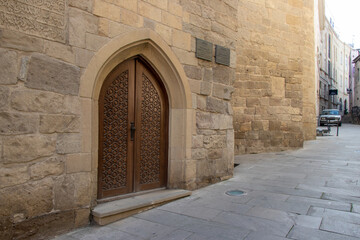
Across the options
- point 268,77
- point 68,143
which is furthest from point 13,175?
point 268,77

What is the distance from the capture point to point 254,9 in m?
8.70

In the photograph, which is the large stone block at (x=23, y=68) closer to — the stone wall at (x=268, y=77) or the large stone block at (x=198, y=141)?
the large stone block at (x=198, y=141)

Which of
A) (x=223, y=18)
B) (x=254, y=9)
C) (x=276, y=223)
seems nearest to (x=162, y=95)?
(x=223, y=18)

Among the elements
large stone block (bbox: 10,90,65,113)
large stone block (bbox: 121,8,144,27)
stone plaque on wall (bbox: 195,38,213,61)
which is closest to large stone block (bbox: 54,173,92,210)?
large stone block (bbox: 10,90,65,113)

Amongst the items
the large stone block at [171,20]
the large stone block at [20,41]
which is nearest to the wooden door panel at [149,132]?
the large stone block at [171,20]

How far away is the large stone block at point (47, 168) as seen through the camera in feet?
8.46

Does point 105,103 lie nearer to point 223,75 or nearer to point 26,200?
point 26,200

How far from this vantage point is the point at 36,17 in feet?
8.60

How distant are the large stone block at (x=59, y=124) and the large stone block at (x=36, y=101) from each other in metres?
0.07

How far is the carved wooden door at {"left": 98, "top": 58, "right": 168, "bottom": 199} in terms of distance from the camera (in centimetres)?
344

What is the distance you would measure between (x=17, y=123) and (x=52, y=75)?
563mm

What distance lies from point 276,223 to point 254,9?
7.48 metres

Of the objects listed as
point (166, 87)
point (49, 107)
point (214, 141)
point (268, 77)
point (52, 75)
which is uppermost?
point (268, 77)

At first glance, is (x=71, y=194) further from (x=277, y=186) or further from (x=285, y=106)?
(x=285, y=106)
